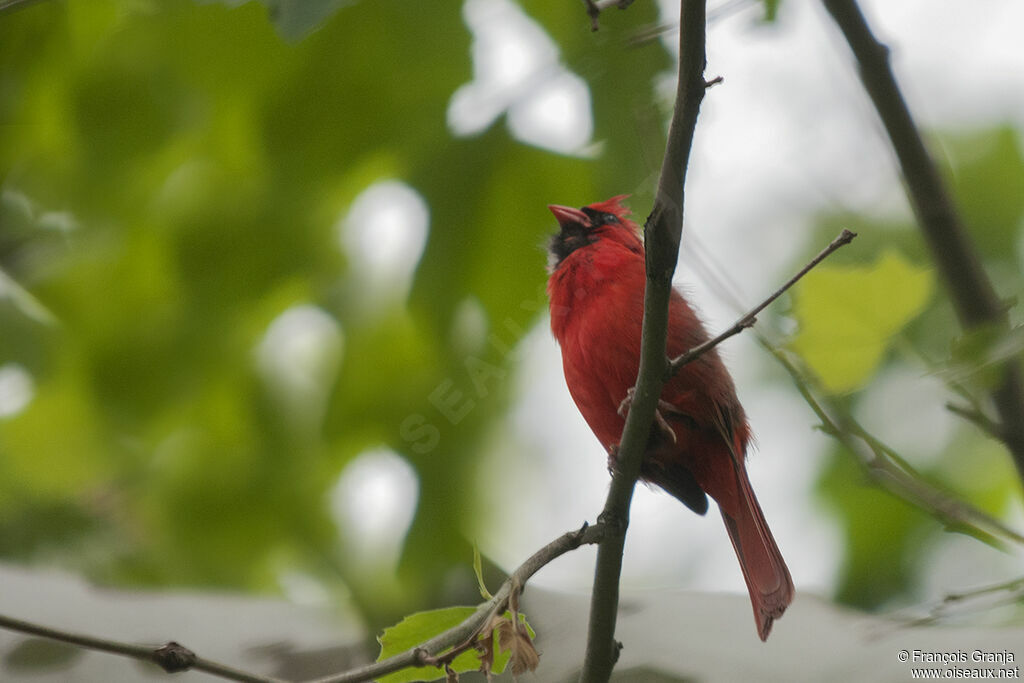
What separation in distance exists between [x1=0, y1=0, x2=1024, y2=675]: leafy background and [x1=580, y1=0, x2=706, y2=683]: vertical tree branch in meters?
0.87

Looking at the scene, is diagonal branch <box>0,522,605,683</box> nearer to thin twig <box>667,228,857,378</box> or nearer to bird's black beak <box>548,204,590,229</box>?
thin twig <box>667,228,857,378</box>

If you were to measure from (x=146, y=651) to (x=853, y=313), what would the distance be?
1.21 meters

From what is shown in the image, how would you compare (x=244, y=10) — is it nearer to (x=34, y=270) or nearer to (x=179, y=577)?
(x=34, y=270)

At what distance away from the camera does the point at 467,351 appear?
3258 millimetres

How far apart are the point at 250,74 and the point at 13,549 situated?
244cm

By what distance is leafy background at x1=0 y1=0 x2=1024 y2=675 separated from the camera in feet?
10.3

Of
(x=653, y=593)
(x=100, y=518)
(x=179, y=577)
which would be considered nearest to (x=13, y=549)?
(x=100, y=518)

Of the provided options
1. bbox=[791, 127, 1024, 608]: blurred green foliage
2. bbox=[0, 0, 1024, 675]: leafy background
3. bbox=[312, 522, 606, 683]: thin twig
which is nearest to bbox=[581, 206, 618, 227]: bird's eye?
bbox=[0, 0, 1024, 675]: leafy background

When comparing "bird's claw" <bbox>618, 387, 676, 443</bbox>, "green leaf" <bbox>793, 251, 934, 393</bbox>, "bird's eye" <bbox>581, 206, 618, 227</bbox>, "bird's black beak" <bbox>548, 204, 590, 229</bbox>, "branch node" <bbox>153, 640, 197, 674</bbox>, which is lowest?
"branch node" <bbox>153, 640, 197, 674</bbox>

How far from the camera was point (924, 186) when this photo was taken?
7.64 feet

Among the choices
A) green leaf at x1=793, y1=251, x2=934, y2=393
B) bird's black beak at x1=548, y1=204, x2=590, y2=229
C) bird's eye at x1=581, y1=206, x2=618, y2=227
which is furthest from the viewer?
bird's eye at x1=581, y1=206, x2=618, y2=227

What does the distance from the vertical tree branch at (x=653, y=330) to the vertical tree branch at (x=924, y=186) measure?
70 cm

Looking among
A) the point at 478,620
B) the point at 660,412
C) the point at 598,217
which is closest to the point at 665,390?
the point at 660,412

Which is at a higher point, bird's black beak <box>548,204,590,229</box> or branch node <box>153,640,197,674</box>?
bird's black beak <box>548,204,590,229</box>
